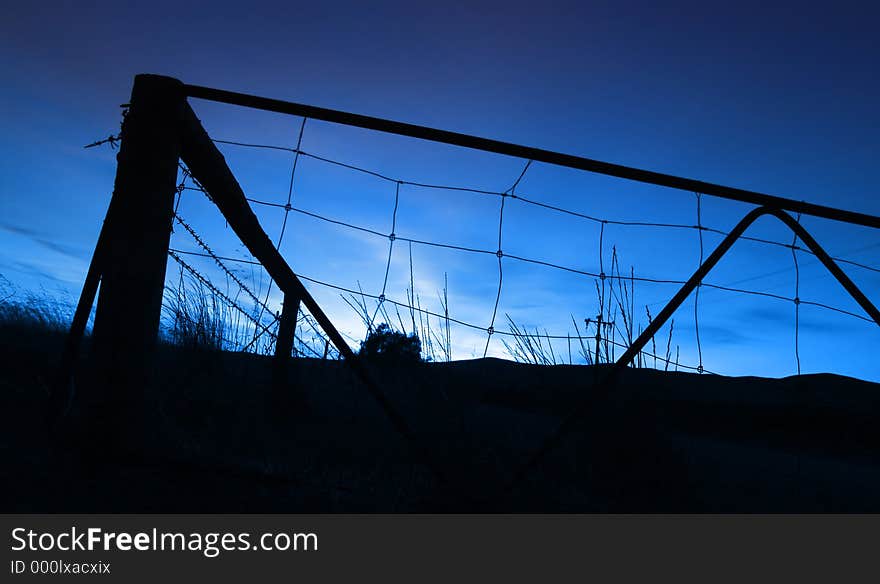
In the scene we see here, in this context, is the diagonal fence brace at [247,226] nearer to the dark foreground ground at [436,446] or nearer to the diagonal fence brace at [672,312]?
the dark foreground ground at [436,446]

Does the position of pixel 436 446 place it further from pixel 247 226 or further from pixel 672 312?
pixel 247 226

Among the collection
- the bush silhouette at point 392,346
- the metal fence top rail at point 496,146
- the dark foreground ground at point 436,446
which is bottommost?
the dark foreground ground at point 436,446

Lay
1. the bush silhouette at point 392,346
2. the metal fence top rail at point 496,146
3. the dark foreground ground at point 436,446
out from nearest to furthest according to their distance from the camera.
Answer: the dark foreground ground at point 436,446, the metal fence top rail at point 496,146, the bush silhouette at point 392,346

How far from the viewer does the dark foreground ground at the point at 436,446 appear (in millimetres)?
1526

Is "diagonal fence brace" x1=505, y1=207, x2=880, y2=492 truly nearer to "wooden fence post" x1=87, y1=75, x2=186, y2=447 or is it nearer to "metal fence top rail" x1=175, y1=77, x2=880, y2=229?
"metal fence top rail" x1=175, y1=77, x2=880, y2=229

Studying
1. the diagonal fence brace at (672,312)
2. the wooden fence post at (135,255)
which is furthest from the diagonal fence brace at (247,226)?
the diagonal fence brace at (672,312)

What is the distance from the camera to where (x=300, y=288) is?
181 centimetres

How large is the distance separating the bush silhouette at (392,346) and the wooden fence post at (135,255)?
93 centimetres

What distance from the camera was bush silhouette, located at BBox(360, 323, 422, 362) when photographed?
8.46ft

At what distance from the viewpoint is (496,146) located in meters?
1.90

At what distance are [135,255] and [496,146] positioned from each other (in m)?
1.32

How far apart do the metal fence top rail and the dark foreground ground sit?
36.1 inches
